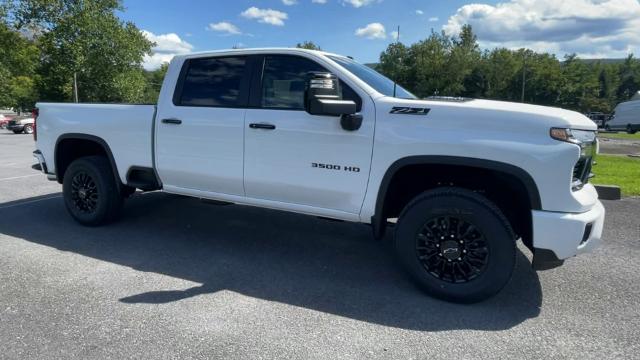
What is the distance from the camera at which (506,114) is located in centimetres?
330

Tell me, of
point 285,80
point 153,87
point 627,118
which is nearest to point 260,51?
point 285,80

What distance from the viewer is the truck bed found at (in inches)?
195

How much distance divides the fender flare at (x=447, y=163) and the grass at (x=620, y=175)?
522cm

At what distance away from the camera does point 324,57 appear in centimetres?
416

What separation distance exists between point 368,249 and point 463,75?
65.0 m

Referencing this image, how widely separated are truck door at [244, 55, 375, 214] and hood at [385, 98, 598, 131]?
22.7 inches

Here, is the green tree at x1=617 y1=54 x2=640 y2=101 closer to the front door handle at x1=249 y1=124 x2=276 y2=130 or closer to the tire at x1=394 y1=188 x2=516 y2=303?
the tire at x1=394 y1=188 x2=516 y2=303

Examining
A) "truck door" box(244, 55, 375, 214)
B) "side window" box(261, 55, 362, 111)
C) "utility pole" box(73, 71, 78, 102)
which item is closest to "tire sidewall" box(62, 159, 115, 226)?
"truck door" box(244, 55, 375, 214)

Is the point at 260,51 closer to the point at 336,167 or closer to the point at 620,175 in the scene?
the point at 336,167

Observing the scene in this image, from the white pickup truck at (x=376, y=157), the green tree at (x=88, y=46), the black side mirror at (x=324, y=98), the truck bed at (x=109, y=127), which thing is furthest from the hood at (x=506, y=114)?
the green tree at (x=88, y=46)

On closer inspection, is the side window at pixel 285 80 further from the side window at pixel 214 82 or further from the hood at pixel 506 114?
the hood at pixel 506 114

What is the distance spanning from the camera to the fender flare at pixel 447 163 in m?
3.27

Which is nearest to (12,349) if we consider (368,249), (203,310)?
(203,310)

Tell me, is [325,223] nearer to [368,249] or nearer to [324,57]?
[368,249]
